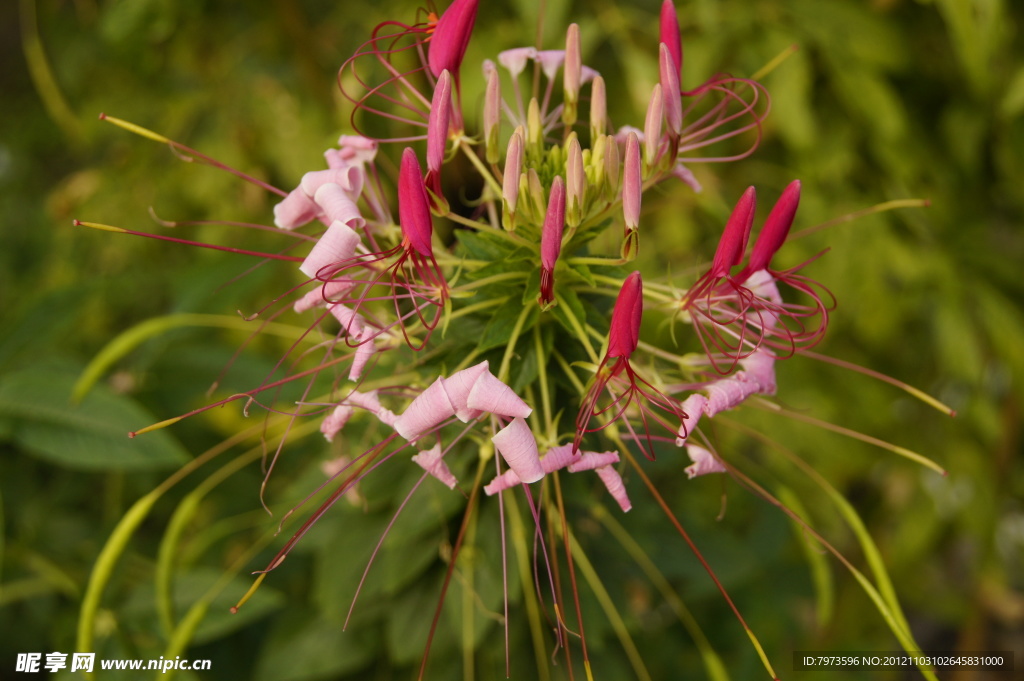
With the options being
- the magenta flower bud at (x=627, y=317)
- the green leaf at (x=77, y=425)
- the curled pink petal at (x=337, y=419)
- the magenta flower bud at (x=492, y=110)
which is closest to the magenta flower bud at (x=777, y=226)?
the magenta flower bud at (x=627, y=317)

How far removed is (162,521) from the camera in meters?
1.00

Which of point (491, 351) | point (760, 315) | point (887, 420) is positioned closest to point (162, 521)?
point (491, 351)

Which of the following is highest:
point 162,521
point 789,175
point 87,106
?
point 87,106

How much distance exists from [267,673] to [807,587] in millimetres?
800

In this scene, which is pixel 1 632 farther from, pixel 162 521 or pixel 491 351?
pixel 491 351

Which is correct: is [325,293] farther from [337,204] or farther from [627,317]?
[627,317]

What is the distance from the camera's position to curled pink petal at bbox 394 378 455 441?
0.43 meters

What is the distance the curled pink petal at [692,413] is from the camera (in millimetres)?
473

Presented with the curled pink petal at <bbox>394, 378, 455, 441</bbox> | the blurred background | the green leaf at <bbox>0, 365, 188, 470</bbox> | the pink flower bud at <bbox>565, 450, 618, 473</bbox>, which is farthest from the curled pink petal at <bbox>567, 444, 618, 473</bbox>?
the green leaf at <bbox>0, 365, 188, 470</bbox>

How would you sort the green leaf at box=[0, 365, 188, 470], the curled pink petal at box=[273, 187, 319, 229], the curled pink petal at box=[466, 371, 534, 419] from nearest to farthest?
the curled pink petal at box=[466, 371, 534, 419] < the curled pink petal at box=[273, 187, 319, 229] < the green leaf at box=[0, 365, 188, 470]

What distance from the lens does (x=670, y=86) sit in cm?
50

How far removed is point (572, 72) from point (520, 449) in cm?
32

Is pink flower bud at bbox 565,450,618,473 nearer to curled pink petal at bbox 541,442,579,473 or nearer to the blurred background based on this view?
curled pink petal at bbox 541,442,579,473

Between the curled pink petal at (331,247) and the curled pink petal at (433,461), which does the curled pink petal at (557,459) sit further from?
the curled pink petal at (331,247)
